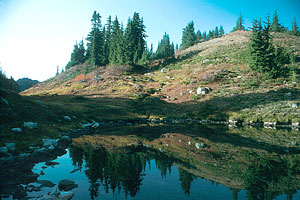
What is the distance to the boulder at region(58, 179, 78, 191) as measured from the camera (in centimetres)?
728

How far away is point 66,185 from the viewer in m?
7.51

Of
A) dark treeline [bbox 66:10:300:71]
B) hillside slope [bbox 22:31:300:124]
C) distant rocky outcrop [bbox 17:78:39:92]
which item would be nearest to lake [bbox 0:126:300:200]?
A: hillside slope [bbox 22:31:300:124]

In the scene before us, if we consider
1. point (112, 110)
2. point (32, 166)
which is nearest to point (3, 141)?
point (32, 166)

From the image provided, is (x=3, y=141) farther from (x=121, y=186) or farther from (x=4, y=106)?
(x=121, y=186)

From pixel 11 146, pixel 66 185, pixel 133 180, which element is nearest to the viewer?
pixel 66 185

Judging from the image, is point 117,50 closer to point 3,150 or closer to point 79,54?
point 79,54

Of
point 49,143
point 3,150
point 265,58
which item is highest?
point 265,58

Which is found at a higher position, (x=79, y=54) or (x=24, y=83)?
(x=79, y=54)

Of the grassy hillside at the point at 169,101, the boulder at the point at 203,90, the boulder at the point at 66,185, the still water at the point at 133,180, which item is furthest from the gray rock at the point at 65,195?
the boulder at the point at 203,90

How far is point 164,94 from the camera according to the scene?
45.7m

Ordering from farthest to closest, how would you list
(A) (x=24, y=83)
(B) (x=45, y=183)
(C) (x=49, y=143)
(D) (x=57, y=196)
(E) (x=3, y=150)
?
1. (A) (x=24, y=83)
2. (C) (x=49, y=143)
3. (E) (x=3, y=150)
4. (B) (x=45, y=183)
5. (D) (x=57, y=196)

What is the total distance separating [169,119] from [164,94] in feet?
46.7

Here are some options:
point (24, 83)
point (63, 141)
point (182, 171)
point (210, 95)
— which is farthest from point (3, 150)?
point (24, 83)

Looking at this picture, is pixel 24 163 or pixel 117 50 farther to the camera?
pixel 117 50
